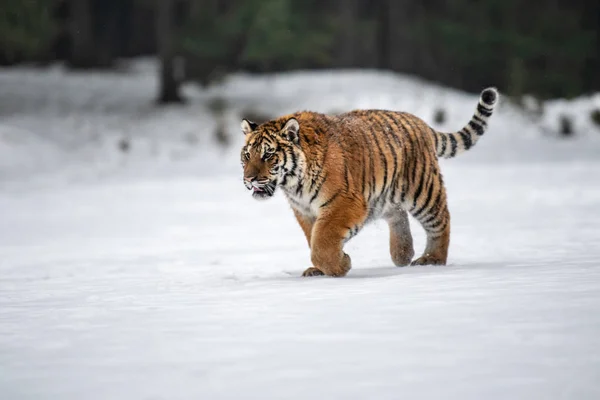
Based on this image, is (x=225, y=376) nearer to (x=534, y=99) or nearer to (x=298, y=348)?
(x=298, y=348)

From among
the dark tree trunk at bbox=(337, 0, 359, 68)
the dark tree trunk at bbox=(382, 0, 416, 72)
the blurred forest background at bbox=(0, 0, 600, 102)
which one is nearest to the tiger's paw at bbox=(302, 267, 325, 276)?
the blurred forest background at bbox=(0, 0, 600, 102)

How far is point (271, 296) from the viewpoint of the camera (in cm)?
520

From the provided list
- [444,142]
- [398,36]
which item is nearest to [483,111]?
[444,142]

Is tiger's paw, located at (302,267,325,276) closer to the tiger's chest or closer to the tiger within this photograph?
the tiger

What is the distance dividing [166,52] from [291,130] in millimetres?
16859

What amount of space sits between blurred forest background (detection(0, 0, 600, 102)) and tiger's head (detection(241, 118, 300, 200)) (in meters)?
14.9

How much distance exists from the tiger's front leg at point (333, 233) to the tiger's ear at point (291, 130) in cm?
49

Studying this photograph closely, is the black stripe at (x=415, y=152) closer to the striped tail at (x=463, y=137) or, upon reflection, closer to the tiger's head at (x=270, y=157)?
the striped tail at (x=463, y=137)

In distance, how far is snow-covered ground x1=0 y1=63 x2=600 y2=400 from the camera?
342cm

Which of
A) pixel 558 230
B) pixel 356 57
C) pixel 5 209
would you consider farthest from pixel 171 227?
pixel 356 57

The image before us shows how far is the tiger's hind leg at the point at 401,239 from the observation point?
23.1 ft

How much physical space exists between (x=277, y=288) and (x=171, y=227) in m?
5.59

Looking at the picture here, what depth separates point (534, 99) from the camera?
20.2 m

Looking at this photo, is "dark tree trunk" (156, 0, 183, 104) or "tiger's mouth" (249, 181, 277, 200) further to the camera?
"dark tree trunk" (156, 0, 183, 104)
